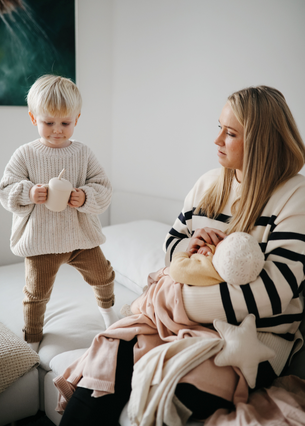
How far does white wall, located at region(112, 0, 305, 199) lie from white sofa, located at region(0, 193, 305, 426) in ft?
0.79

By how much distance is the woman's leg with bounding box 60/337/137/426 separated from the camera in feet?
3.18

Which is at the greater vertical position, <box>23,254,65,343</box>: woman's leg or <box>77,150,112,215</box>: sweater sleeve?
<box>77,150,112,215</box>: sweater sleeve

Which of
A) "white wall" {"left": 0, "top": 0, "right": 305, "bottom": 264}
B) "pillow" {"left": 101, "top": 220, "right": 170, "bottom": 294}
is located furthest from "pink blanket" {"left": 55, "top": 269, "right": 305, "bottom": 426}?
"white wall" {"left": 0, "top": 0, "right": 305, "bottom": 264}

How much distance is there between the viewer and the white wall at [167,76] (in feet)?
5.60

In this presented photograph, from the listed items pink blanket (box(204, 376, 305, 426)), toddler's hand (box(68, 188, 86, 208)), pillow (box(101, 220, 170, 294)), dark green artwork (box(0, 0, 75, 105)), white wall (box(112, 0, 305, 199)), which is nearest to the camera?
pink blanket (box(204, 376, 305, 426))

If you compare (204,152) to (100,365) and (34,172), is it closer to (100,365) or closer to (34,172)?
(34,172)

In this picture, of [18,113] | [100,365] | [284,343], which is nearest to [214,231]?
[284,343]

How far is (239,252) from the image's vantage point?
3.24 feet

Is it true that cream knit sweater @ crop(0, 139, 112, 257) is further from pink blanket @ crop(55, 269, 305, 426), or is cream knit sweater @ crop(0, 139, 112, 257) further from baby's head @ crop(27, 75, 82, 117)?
pink blanket @ crop(55, 269, 305, 426)

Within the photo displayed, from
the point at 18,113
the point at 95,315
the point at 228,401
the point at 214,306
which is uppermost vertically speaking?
the point at 18,113

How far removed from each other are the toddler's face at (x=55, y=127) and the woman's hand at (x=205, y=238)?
0.61 m

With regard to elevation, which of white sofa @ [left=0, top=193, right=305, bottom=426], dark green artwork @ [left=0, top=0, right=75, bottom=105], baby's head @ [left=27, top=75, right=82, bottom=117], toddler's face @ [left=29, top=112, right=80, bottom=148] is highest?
dark green artwork @ [left=0, top=0, right=75, bottom=105]

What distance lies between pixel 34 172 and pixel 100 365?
77 cm

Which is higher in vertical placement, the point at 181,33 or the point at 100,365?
the point at 181,33
